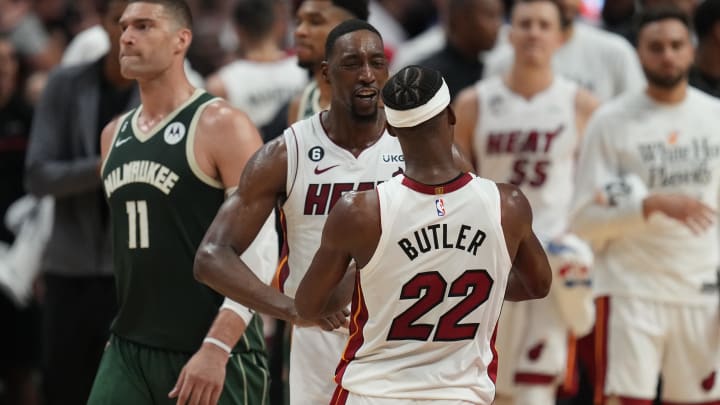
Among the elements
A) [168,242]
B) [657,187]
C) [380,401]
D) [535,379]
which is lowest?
[535,379]

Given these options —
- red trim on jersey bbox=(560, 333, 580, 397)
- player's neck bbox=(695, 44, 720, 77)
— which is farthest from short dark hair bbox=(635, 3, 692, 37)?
red trim on jersey bbox=(560, 333, 580, 397)

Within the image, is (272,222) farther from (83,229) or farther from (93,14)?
(93,14)

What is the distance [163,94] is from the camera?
6.62 metres

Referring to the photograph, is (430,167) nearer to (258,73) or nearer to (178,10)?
(178,10)

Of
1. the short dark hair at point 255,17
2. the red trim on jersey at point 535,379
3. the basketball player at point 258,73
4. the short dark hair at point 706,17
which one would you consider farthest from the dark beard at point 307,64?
the short dark hair at point 255,17

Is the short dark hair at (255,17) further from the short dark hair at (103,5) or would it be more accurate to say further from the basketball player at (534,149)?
the basketball player at (534,149)

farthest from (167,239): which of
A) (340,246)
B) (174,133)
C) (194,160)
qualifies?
(340,246)

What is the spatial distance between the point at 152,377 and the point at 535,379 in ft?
11.7

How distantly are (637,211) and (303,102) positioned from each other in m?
2.03

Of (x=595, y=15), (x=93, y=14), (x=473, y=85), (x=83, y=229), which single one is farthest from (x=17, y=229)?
(x=595, y=15)

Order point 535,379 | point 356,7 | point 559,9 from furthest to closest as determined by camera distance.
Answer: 1. point 559,9
2. point 535,379
3. point 356,7

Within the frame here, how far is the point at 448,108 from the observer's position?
212 inches

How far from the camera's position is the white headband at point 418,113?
17.2ft

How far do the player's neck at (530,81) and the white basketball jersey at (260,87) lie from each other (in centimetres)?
207
